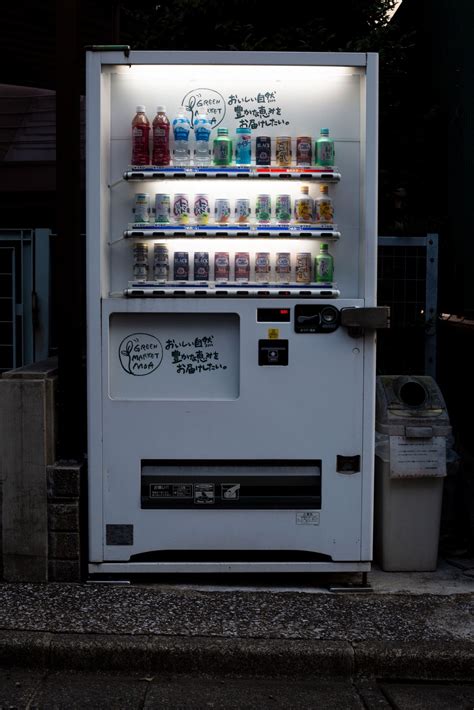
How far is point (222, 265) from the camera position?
445cm

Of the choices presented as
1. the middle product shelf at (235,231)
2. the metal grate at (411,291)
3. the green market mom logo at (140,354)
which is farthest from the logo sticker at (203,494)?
the metal grate at (411,291)

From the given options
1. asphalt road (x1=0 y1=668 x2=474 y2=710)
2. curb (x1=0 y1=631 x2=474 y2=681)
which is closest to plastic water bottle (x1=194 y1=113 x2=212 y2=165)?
curb (x1=0 y1=631 x2=474 y2=681)

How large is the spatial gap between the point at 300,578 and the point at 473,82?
605 cm

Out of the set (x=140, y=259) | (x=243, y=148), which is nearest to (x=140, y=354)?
(x=140, y=259)

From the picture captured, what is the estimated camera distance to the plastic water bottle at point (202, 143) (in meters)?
4.41

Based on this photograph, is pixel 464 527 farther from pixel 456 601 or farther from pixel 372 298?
pixel 372 298

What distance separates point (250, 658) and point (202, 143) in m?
2.76

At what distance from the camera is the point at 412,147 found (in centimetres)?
1089

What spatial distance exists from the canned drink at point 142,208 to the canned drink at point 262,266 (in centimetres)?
67

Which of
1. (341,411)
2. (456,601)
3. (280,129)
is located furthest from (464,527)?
(280,129)

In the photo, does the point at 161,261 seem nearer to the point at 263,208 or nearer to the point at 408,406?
the point at 263,208

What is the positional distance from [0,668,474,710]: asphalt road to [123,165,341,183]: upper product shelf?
259 cm

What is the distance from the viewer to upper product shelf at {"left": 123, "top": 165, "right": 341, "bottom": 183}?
428cm

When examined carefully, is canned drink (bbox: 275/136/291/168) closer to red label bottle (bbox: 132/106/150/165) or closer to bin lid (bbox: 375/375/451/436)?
red label bottle (bbox: 132/106/150/165)
